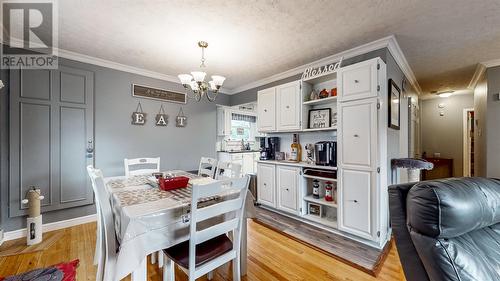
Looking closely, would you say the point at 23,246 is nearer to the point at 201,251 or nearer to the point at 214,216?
the point at 201,251

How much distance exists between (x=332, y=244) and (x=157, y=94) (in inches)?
140

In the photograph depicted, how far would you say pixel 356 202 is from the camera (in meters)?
2.31

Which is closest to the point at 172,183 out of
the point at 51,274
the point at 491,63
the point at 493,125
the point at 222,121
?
the point at 51,274

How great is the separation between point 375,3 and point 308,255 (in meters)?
2.47

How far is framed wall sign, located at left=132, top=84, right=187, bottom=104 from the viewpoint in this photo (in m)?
3.37

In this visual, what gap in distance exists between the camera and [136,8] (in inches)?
72.6

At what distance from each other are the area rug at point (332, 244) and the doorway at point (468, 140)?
4.19m

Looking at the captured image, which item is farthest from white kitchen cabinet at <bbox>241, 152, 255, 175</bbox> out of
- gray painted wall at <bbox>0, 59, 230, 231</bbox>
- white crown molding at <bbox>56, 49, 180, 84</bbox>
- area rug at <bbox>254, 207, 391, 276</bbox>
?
white crown molding at <bbox>56, 49, 180, 84</bbox>

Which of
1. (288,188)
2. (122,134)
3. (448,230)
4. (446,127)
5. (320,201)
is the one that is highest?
(446,127)

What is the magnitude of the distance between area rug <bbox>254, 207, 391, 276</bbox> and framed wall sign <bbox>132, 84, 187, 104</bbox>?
Answer: 8.69 feet

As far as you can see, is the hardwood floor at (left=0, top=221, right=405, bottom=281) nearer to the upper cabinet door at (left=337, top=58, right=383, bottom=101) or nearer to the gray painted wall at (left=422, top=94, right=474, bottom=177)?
the upper cabinet door at (left=337, top=58, right=383, bottom=101)

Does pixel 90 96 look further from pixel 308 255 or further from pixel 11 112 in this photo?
pixel 308 255

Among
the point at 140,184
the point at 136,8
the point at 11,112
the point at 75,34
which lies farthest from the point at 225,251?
the point at 11,112

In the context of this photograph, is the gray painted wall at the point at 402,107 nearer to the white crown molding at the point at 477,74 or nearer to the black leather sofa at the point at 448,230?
the white crown molding at the point at 477,74
